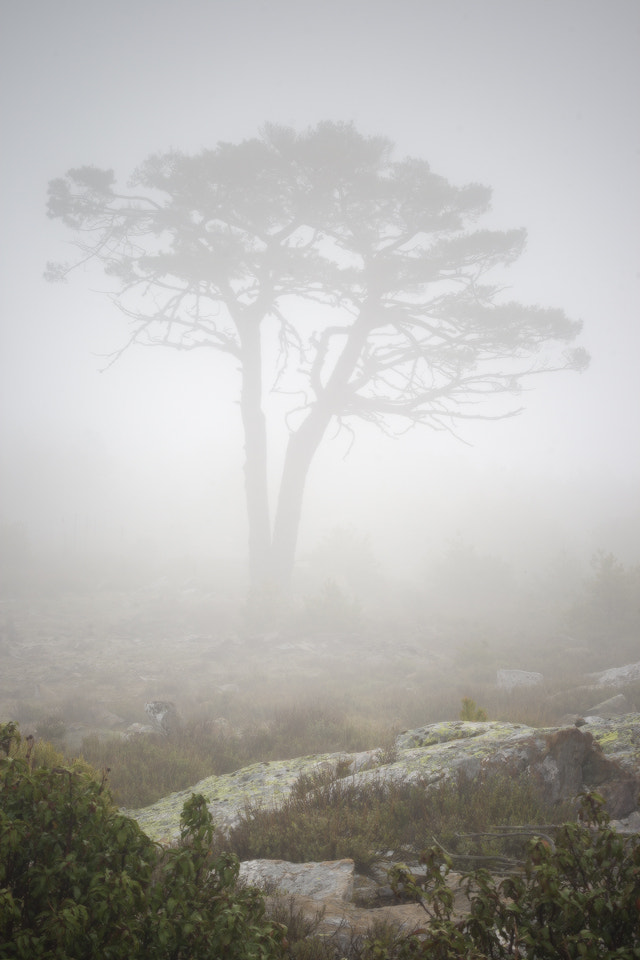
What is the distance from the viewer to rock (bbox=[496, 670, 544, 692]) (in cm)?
1158

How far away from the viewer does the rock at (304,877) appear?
3.27 m

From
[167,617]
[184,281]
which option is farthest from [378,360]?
[167,617]

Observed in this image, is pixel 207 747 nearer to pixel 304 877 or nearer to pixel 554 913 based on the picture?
pixel 304 877

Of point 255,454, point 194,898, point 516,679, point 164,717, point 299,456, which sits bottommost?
point 516,679

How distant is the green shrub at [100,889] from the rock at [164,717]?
6.38 metres

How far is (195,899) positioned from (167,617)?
56.5ft

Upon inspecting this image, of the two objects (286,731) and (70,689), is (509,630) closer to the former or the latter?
(286,731)

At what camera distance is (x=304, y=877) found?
3502mm

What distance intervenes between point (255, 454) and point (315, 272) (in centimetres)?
708

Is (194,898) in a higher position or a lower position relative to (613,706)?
higher

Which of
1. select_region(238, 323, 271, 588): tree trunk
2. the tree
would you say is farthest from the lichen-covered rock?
select_region(238, 323, 271, 588): tree trunk

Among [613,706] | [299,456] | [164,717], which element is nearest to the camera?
[164,717]

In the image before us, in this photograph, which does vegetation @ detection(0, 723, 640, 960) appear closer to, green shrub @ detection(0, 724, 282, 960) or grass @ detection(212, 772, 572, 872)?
green shrub @ detection(0, 724, 282, 960)

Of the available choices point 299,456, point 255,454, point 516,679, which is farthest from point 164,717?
point 255,454
